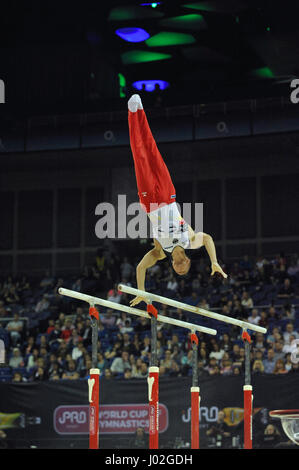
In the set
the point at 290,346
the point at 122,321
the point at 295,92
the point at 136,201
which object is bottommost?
the point at 290,346

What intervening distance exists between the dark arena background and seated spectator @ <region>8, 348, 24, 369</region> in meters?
0.05

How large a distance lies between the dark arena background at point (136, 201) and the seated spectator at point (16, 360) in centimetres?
5

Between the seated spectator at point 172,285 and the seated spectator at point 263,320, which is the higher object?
the seated spectator at point 172,285

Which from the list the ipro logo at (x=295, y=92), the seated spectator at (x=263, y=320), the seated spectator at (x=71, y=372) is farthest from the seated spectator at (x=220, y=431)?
the ipro logo at (x=295, y=92)

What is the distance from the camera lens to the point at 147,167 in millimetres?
8516

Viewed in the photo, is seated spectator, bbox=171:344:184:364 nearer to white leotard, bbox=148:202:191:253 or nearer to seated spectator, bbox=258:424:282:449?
seated spectator, bbox=258:424:282:449

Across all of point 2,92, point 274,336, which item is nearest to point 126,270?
point 2,92

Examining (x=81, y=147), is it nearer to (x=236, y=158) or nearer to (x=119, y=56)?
(x=119, y=56)

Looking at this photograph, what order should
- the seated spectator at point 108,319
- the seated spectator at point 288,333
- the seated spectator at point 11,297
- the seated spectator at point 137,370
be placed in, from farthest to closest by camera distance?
the seated spectator at point 11,297 → the seated spectator at point 108,319 → the seated spectator at point 137,370 → the seated spectator at point 288,333

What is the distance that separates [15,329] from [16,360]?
1.48 m

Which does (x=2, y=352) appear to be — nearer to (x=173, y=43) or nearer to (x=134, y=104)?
(x=173, y=43)

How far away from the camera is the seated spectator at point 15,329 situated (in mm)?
16906

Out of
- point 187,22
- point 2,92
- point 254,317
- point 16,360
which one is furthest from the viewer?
point 2,92

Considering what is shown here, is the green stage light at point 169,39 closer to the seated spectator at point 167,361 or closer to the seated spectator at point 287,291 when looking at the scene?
the seated spectator at point 287,291
